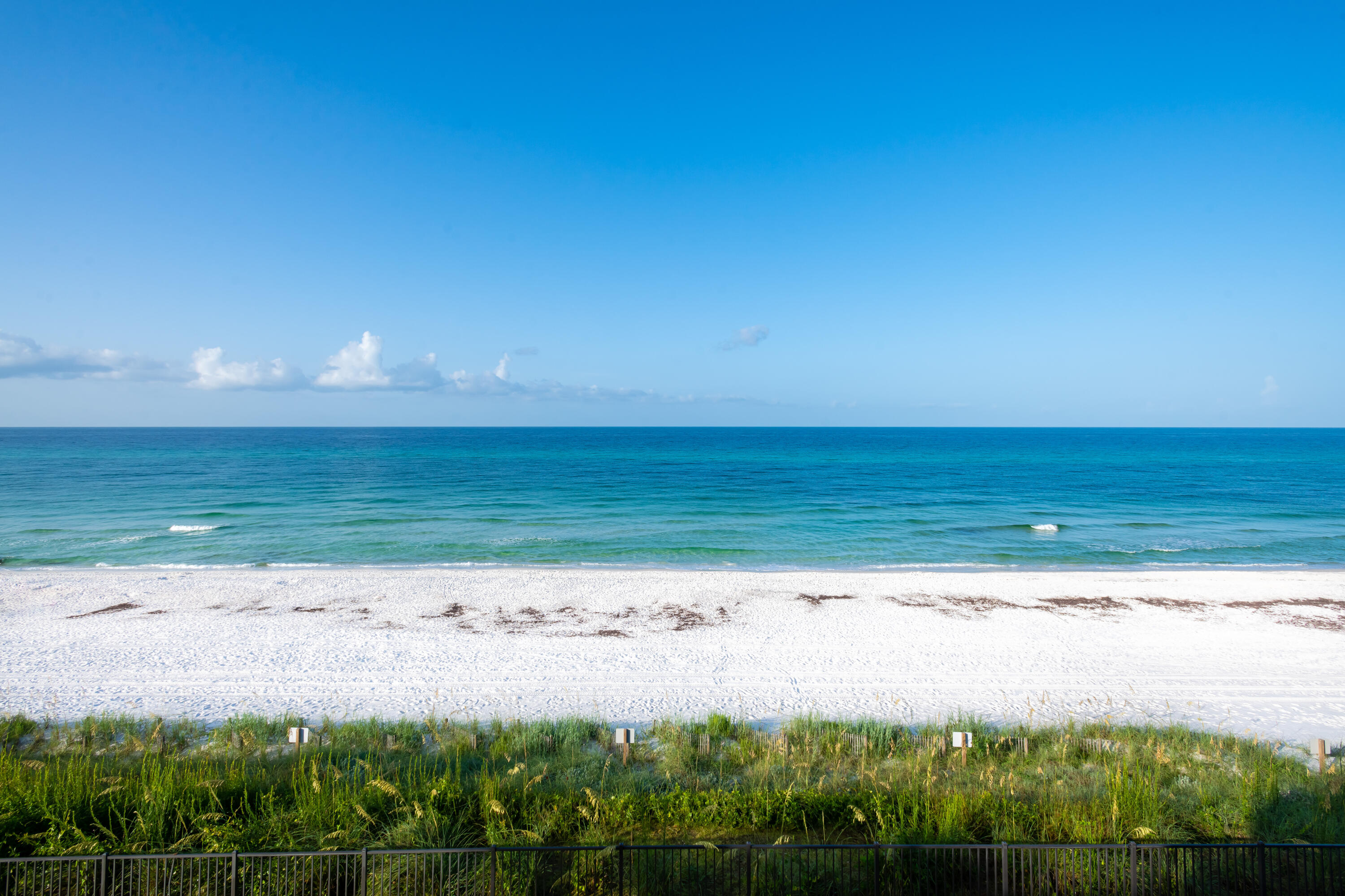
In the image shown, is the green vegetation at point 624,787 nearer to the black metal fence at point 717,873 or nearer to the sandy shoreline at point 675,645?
the black metal fence at point 717,873

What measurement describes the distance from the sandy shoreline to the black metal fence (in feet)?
16.1

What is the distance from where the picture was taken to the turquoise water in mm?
25453


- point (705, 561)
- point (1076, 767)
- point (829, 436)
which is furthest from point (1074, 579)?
point (829, 436)

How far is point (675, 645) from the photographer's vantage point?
14.4 m

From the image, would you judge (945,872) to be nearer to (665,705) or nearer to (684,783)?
(684,783)

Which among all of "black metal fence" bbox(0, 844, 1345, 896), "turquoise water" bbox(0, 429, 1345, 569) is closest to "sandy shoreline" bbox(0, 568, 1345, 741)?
"turquoise water" bbox(0, 429, 1345, 569)

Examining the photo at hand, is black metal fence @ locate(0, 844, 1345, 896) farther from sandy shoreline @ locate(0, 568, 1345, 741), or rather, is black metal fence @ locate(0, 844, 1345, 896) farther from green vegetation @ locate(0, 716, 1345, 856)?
sandy shoreline @ locate(0, 568, 1345, 741)

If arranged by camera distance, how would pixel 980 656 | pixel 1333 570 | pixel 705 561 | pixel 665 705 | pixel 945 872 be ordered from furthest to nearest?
pixel 705 561
pixel 1333 570
pixel 980 656
pixel 665 705
pixel 945 872

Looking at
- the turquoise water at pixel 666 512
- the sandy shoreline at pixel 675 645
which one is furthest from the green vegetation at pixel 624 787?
the turquoise water at pixel 666 512

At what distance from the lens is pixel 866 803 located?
6715 mm

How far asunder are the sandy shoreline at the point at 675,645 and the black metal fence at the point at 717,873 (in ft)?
16.1

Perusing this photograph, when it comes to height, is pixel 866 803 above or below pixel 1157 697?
above

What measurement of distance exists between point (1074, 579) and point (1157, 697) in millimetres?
11175

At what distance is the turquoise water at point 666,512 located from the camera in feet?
83.5
